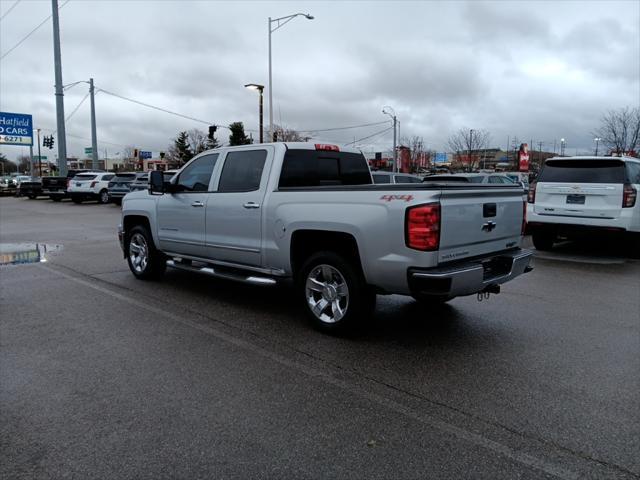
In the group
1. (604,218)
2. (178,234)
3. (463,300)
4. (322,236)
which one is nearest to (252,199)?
(322,236)

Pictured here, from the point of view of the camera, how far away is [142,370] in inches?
164

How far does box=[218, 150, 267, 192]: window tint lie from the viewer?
5879 millimetres

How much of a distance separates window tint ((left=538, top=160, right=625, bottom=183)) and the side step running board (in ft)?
22.6

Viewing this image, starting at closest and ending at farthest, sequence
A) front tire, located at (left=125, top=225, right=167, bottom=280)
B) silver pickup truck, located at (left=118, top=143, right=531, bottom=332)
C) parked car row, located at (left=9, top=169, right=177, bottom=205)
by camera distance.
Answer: silver pickup truck, located at (left=118, top=143, right=531, bottom=332) → front tire, located at (left=125, top=225, right=167, bottom=280) → parked car row, located at (left=9, top=169, right=177, bottom=205)

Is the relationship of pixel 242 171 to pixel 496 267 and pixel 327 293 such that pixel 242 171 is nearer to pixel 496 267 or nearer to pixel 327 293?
pixel 327 293

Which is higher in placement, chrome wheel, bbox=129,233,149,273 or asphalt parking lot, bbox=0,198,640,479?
chrome wheel, bbox=129,233,149,273

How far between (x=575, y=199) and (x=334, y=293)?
6737 mm

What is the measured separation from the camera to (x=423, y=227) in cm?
422

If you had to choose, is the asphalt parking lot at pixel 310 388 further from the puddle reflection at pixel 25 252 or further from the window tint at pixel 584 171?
the window tint at pixel 584 171

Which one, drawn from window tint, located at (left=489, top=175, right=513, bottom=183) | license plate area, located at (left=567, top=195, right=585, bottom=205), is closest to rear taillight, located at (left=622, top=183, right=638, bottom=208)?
license plate area, located at (left=567, top=195, right=585, bottom=205)

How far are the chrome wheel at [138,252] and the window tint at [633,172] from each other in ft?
27.8

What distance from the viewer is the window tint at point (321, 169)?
5.81 metres

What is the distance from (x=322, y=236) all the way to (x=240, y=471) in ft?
8.87

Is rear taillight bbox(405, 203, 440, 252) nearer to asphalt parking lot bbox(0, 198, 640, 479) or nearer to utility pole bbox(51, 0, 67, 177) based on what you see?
asphalt parking lot bbox(0, 198, 640, 479)
